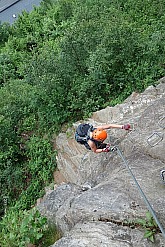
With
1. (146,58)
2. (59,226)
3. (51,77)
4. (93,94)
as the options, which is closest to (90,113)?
(93,94)

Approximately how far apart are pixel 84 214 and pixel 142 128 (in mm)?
3016

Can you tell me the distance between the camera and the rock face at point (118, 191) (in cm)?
625

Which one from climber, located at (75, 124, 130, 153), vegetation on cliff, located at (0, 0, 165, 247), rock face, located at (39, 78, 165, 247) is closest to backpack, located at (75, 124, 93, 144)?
climber, located at (75, 124, 130, 153)

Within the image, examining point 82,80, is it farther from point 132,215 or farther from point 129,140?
point 132,215

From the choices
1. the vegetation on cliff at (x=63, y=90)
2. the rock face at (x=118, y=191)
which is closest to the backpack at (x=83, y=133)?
the rock face at (x=118, y=191)

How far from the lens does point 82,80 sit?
13.5 meters

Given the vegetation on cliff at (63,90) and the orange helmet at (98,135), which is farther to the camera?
the vegetation on cliff at (63,90)

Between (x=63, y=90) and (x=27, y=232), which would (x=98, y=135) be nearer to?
(x=27, y=232)

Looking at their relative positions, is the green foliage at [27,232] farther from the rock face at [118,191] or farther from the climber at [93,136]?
the climber at [93,136]

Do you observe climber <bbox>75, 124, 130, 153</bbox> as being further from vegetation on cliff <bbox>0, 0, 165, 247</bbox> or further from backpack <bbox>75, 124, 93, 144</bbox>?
vegetation on cliff <bbox>0, 0, 165, 247</bbox>

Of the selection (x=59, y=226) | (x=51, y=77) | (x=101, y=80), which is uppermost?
(x=51, y=77)

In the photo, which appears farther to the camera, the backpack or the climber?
the backpack

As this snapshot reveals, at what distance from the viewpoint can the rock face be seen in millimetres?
6252

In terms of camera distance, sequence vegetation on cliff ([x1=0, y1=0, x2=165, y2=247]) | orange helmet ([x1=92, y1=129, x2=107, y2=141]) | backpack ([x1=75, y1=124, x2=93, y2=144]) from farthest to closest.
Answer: vegetation on cliff ([x1=0, y1=0, x2=165, y2=247]) < backpack ([x1=75, y1=124, x2=93, y2=144]) < orange helmet ([x1=92, y1=129, x2=107, y2=141])
